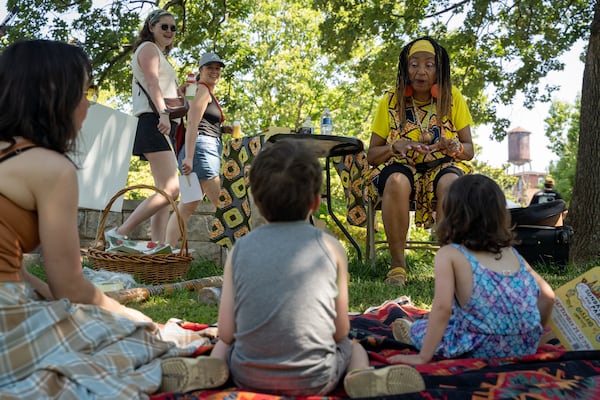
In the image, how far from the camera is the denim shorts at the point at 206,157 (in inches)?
210

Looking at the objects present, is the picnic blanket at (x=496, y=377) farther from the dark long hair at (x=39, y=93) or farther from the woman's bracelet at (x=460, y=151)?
the woman's bracelet at (x=460, y=151)

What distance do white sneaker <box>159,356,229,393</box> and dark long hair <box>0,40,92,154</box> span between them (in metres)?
0.82

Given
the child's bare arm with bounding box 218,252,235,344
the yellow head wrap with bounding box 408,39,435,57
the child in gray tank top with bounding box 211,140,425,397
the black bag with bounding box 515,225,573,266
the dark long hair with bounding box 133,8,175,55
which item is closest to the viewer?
the child in gray tank top with bounding box 211,140,425,397

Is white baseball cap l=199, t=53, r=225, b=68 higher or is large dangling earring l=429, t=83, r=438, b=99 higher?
white baseball cap l=199, t=53, r=225, b=68

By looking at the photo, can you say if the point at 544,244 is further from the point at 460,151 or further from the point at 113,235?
the point at 113,235

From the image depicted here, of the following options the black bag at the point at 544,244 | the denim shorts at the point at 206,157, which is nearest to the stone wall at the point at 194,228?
the denim shorts at the point at 206,157

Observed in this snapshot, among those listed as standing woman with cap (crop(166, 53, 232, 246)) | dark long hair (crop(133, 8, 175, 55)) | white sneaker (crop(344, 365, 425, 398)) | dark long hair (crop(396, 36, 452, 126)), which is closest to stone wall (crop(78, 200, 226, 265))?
standing woman with cap (crop(166, 53, 232, 246))

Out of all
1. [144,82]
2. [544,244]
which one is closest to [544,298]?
[544,244]

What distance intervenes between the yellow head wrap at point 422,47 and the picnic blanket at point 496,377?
261 centimetres

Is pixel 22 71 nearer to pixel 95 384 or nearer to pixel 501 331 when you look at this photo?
pixel 95 384

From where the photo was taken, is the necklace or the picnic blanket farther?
the necklace

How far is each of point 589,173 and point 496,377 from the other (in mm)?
4532

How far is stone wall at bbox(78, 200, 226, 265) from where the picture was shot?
6.50 m

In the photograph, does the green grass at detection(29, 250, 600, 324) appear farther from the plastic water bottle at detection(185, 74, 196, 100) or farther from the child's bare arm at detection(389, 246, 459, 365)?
the plastic water bottle at detection(185, 74, 196, 100)
